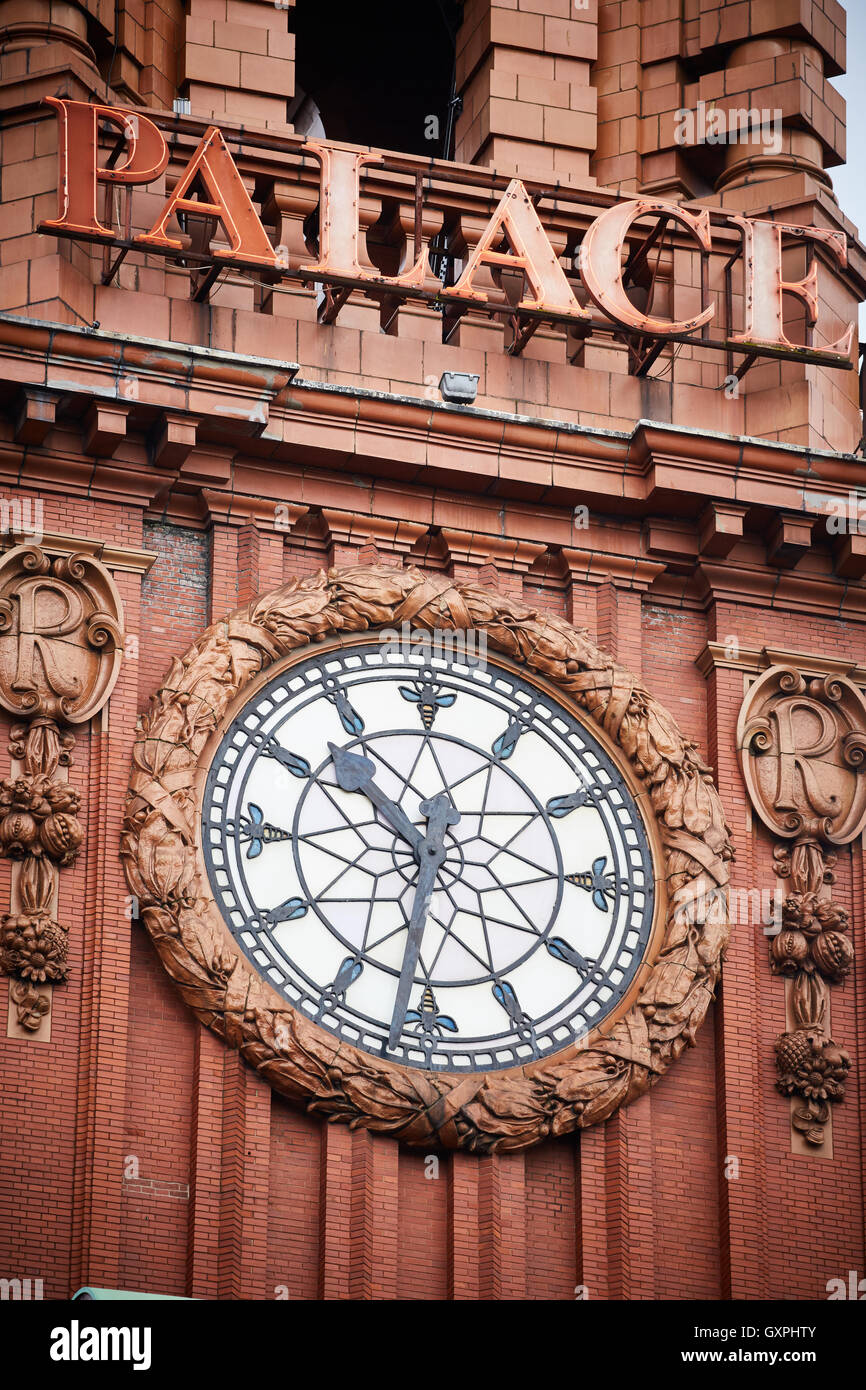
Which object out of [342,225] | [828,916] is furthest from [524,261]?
[828,916]

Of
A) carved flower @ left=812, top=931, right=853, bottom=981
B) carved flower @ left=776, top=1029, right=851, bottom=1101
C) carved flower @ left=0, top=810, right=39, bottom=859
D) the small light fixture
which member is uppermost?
the small light fixture

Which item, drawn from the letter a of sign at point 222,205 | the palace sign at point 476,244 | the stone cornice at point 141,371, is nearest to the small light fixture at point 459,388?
the palace sign at point 476,244

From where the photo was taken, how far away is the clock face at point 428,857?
79.9ft

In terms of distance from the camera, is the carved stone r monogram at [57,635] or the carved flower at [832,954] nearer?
the carved stone r monogram at [57,635]

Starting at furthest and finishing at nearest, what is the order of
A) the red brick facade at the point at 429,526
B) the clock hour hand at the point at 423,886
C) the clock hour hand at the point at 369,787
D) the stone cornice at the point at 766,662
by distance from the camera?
the stone cornice at the point at 766,662 → the clock hour hand at the point at 369,787 → the clock hour hand at the point at 423,886 → the red brick facade at the point at 429,526

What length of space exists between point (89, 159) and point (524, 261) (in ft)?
9.81

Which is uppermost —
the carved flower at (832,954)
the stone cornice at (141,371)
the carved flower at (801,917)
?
the stone cornice at (141,371)

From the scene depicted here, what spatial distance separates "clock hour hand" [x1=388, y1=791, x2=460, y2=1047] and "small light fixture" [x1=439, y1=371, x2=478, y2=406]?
279cm

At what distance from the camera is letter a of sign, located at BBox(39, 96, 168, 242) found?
25.5 m

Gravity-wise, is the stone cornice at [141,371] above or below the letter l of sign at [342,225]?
below

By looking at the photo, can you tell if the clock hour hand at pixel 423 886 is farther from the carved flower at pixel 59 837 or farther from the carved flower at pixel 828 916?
the carved flower at pixel 828 916

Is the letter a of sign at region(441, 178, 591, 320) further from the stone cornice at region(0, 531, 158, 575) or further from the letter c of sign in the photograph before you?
the stone cornice at region(0, 531, 158, 575)

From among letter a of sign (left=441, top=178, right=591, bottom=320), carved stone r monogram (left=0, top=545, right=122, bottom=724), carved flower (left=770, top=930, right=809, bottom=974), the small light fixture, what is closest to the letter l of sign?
letter a of sign (left=441, top=178, right=591, bottom=320)

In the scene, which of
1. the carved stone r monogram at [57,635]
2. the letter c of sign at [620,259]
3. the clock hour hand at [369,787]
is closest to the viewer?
the carved stone r monogram at [57,635]
